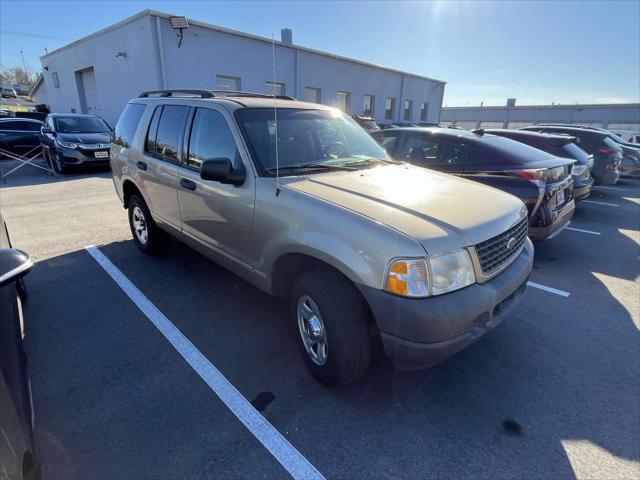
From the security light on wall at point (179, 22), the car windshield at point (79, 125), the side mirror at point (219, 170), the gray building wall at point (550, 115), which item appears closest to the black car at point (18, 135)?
the car windshield at point (79, 125)

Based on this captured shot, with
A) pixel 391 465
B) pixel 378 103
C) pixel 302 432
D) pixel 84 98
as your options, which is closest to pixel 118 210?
pixel 302 432

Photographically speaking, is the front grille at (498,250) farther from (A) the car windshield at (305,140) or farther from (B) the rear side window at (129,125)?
(B) the rear side window at (129,125)

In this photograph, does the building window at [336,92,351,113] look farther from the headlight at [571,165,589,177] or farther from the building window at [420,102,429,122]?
the headlight at [571,165,589,177]

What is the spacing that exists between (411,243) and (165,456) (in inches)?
71.3

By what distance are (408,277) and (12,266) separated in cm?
178

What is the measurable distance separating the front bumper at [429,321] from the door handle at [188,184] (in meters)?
2.07

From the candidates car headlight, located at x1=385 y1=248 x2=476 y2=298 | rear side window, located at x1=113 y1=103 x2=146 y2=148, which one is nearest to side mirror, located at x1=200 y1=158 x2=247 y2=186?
car headlight, located at x1=385 y1=248 x2=476 y2=298

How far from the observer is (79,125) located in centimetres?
1152

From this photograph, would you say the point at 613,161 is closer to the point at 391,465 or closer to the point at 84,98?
the point at 391,465

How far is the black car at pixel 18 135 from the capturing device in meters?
13.6

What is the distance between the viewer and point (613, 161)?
30.7 ft

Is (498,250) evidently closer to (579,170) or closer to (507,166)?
(507,166)

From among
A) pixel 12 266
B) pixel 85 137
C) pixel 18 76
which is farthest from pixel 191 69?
pixel 18 76

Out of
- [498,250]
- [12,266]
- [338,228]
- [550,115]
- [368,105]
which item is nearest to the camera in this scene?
[12,266]
